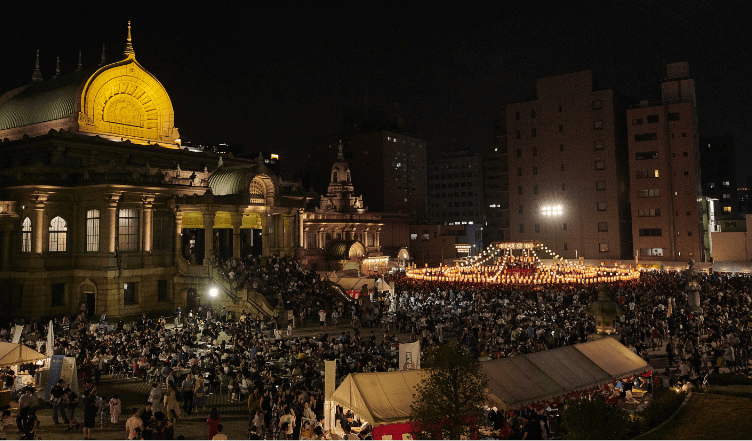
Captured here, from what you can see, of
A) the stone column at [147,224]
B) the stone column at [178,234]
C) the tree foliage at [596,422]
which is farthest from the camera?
the stone column at [178,234]

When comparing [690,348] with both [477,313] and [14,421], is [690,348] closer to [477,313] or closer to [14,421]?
[477,313]

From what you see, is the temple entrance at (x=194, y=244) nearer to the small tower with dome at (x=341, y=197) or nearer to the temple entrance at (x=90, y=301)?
the temple entrance at (x=90, y=301)

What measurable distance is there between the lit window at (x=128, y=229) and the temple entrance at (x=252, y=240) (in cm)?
1119

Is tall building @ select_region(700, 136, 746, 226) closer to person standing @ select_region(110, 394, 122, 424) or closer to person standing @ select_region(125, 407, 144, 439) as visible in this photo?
person standing @ select_region(110, 394, 122, 424)

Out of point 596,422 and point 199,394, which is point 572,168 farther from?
point 596,422

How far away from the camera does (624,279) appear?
4559 centimetres

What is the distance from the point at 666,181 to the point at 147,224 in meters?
59.1

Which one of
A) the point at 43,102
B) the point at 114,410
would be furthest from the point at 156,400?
the point at 43,102

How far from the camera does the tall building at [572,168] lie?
69.6 meters

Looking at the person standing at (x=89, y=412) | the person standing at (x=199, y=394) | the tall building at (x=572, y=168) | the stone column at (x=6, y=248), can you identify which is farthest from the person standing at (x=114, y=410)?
the tall building at (x=572, y=168)

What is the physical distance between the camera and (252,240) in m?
48.3

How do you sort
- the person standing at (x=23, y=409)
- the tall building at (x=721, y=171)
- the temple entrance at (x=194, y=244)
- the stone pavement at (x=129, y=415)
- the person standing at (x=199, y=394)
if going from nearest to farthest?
the person standing at (x=23, y=409)
the stone pavement at (x=129, y=415)
the person standing at (x=199, y=394)
the temple entrance at (x=194, y=244)
the tall building at (x=721, y=171)

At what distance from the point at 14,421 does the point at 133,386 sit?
14.1 ft

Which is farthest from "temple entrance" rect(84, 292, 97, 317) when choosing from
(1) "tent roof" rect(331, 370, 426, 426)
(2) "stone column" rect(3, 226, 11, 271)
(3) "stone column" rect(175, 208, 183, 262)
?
(1) "tent roof" rect(331, 370, 426, 426)
